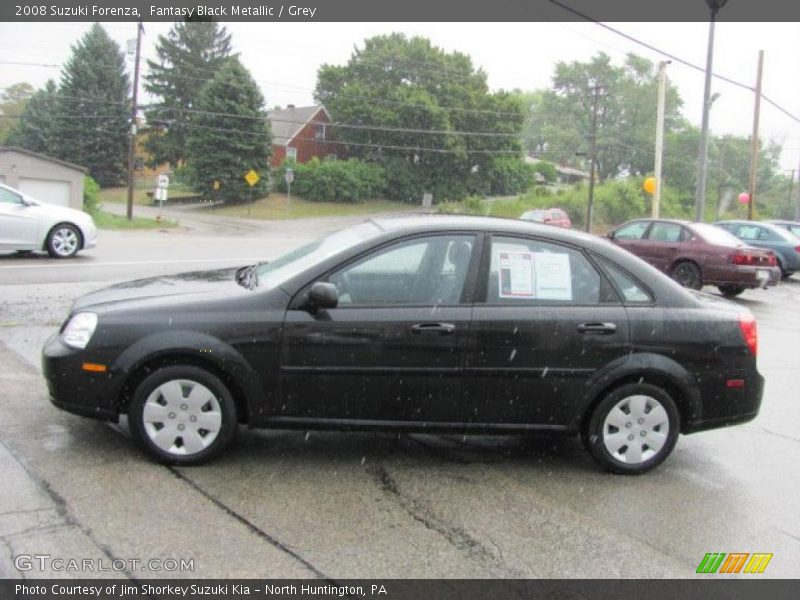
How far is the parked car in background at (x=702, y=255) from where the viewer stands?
1395 centimetres

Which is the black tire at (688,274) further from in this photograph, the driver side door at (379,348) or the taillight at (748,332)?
the driver side door at (379,348)

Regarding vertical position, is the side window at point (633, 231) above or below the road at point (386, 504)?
above

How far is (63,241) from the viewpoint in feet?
46.8

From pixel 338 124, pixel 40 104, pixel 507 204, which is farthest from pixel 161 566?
pixel 40 104

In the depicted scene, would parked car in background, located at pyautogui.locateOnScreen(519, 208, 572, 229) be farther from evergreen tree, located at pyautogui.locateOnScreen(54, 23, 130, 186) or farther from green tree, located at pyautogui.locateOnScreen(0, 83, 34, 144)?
green tree, located at pyautogui.locateOnScreen(0, 83, 34, 144)

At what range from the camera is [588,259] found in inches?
188

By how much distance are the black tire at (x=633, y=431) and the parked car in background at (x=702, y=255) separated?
1027 cm

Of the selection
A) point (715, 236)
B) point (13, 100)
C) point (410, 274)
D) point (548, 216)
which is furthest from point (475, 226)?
point (13, 100)

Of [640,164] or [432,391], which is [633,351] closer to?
[432,391]

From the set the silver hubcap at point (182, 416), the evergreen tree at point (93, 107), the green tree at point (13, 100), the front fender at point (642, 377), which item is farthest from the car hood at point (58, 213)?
the green tree at point (13, 100)

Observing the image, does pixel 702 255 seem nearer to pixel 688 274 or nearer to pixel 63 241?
pixel 688 274

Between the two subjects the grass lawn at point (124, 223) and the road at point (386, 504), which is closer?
the road at point (386, 504)

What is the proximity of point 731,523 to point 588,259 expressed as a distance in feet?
5.67

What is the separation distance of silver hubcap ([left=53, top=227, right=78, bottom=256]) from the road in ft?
30.0
